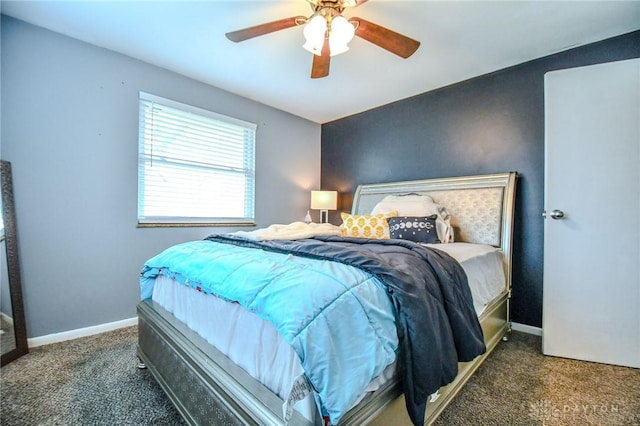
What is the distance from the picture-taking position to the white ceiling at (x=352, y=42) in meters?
1.97

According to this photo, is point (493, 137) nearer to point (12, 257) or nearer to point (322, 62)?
point (322, 62)

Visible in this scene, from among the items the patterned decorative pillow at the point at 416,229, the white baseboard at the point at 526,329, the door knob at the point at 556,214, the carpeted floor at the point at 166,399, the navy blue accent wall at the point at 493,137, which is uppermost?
the navy blue accent wall at the point at 493,137

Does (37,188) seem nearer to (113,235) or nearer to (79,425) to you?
(113,235)

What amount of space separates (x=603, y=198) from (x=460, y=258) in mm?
1237

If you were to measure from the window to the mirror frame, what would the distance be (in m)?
0.84

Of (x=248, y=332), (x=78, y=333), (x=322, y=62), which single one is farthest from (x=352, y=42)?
(x=78, y=333)

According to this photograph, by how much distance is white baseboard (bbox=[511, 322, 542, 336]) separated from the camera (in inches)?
98.2

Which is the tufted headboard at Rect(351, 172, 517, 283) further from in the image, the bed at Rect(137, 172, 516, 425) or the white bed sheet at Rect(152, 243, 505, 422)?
the white bed sheet at Rect(152, 243, 505, 422)

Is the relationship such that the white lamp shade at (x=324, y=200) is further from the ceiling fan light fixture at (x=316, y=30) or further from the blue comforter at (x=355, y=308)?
the blue comforter at (x=355, y=308)

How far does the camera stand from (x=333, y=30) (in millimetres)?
1689

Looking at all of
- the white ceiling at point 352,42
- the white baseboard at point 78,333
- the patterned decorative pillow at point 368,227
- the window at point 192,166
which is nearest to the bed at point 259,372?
the patterned decorative pillow at point 368,227

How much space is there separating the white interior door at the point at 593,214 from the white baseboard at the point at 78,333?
11.7 ft

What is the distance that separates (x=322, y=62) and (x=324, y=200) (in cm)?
206

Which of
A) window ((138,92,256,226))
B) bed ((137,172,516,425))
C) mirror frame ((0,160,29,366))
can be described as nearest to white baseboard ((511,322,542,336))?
bed ((137,172,516,425))
